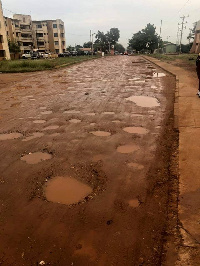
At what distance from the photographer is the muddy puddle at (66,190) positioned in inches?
119

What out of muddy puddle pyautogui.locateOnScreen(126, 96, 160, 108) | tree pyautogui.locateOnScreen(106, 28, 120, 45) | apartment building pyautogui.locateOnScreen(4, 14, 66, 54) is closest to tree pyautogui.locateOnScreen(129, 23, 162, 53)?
tree pyautogui.locateOnScreen(106, 28, 120, 45)

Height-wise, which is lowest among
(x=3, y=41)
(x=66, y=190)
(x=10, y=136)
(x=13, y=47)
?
(x=66, y=190)

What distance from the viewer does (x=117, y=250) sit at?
85.8 inches

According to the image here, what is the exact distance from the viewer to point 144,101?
8.53 metres

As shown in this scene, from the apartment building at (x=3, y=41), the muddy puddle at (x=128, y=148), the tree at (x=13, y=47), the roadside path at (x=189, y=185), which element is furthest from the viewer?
the tree at (x=13, y=47)

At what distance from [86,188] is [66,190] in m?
0.29

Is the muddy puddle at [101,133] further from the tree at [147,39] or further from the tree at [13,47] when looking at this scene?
the tree at [147,39]

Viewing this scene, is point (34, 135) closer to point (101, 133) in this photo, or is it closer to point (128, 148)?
point (101, 133)

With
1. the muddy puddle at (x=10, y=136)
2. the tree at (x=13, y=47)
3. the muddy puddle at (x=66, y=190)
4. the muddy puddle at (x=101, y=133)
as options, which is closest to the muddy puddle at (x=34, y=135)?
the muddy puddle at (x=10, y=136)

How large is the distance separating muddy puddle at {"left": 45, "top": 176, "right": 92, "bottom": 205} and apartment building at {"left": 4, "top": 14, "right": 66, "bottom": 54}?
70366 millimetres

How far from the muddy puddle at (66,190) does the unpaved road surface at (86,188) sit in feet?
0.04

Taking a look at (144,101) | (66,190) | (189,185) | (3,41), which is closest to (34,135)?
(66,190)

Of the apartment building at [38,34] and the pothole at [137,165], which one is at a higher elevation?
the apartment building at [38,34]

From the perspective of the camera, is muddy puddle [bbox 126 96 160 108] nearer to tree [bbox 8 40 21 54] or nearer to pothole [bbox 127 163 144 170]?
pothole [bbox 127 163 144 170]
